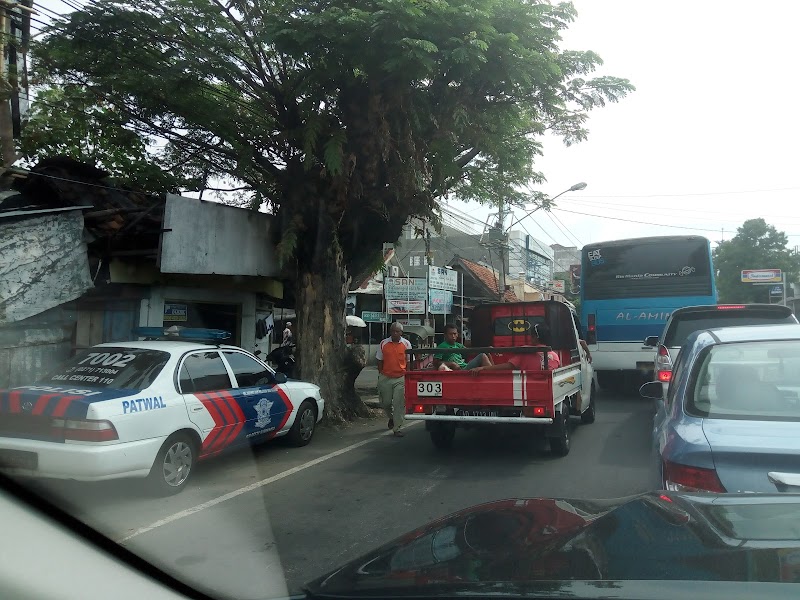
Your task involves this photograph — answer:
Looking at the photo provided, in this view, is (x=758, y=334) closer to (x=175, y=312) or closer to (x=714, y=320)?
(x=714, y=320)

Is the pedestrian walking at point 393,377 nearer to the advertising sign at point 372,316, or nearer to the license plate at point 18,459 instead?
the license plate at point 18,459

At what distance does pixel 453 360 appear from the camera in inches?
376

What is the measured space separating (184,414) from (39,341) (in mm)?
5560

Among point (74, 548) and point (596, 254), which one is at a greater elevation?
point (596, 254)

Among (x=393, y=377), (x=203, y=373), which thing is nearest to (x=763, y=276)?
(x=393, y=377)

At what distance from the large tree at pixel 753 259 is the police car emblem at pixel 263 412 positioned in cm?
4958

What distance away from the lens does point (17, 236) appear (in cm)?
962

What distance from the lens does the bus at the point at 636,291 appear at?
45.6 ft

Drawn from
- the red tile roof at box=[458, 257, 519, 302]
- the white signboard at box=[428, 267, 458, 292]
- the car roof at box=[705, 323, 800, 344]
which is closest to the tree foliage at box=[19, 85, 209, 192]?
the white signboard at box=[428, 267, 458, 292]

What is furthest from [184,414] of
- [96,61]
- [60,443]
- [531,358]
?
[96,61]

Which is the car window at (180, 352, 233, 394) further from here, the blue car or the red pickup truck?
the blue car

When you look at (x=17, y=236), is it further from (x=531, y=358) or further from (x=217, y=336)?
(x=531, y=358)

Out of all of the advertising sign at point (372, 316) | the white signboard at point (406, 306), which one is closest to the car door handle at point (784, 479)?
the white signboard at point (406, 306)

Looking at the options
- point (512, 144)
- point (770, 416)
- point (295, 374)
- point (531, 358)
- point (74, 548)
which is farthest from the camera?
point (512, 144)
